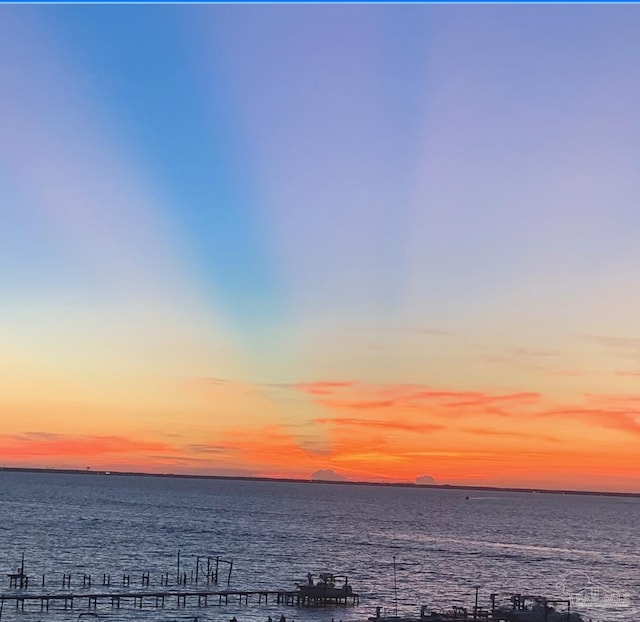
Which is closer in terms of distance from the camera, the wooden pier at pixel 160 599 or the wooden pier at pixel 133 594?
the wooden pier at pixel 160 599

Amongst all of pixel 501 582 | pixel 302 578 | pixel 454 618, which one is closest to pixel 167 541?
pixel 302 578

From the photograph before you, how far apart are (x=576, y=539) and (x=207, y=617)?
121737 millimetres

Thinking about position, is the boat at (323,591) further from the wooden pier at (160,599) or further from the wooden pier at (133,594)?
the wooden pier at (160,599)

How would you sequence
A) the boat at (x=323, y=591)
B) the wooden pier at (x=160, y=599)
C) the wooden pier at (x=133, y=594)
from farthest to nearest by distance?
1. the boat at (x=323, y=591)
2. the wooden pier at (x=133, y=594)
3. the wooden pier at (x=160, y=599)

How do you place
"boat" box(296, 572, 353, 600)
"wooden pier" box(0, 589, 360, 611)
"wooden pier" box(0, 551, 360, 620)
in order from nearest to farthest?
1. "wooden pier" box(0, 589, 360, 611)
2. "wooden pier" box(0, 551, 360, 620)
3. "boat" box(296, 572, 353, 600)

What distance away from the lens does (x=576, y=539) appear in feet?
572

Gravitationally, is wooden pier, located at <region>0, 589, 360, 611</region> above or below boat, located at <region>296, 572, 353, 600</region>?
below

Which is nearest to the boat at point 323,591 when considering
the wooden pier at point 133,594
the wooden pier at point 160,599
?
the wooden pier at point 133,594

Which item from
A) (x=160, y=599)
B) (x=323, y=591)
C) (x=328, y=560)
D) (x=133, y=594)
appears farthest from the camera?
(x=328, y=560)

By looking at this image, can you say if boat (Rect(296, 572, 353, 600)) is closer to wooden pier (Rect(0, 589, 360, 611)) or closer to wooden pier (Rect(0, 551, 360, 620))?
wooden pier (Rect(0, 551, 360, 620))

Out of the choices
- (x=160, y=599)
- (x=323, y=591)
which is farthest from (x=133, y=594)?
(x=323, y=591)

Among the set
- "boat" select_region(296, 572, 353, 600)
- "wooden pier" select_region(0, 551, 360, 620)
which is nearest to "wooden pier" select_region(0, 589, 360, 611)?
"wooden pier" select_region(0, 551, 360, 620)

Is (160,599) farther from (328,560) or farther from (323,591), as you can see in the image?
(328,560)

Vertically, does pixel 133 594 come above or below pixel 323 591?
below
